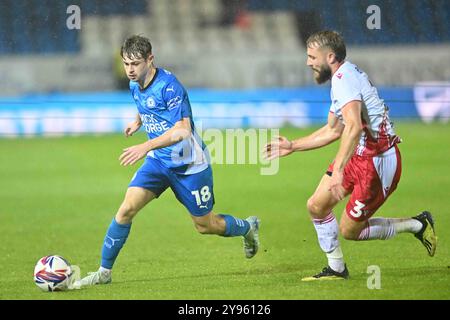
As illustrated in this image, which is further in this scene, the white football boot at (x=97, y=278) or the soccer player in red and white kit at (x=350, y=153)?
the white football boot at (x=97, y=278)

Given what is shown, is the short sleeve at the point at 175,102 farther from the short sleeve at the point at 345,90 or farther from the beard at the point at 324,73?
the short sleeve at the point at 345,90

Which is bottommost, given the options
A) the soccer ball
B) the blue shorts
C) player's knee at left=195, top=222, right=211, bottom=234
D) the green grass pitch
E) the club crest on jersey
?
the green grass pitch

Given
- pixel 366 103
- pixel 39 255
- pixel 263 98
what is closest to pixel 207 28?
pixel 263 98

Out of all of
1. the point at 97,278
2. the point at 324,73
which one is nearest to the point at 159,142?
the point at 97,278

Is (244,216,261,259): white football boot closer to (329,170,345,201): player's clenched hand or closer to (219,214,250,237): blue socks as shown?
(219,214,250,237): blue socks

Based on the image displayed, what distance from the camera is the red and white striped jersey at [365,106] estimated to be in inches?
273

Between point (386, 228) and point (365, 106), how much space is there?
3.81ft

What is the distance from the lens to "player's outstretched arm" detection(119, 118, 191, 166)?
6.89 metres

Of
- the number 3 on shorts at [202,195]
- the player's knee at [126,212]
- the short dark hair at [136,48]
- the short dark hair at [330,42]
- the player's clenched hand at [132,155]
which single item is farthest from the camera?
the number 3 on shorts at [202,195]

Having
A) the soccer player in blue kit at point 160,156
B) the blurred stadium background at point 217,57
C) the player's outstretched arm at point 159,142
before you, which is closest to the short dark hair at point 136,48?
the soccer player in blue kit at point 160,156

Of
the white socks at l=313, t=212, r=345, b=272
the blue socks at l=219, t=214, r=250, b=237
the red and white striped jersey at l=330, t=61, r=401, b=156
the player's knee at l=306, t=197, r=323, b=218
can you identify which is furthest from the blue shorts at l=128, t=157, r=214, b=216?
the red and white striped jersey at l=330, t=61, r=401, b=156

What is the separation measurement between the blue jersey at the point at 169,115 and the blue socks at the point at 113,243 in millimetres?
672

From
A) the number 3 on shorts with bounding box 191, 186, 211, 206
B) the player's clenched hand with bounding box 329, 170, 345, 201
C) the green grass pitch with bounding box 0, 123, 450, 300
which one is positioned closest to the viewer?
the player's clenched hand with bounding box 329, 170, 345, 201

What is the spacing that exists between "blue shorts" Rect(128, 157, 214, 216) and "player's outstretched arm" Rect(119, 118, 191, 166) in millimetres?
540
